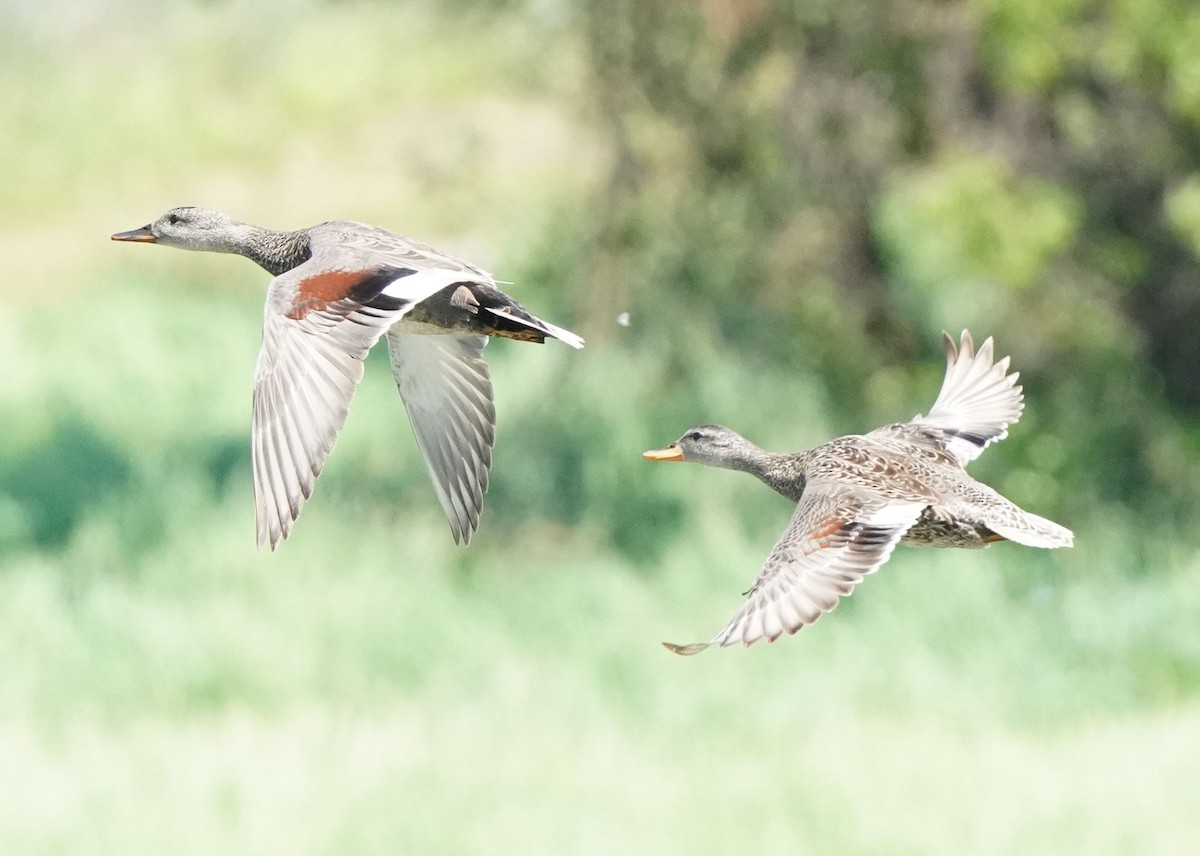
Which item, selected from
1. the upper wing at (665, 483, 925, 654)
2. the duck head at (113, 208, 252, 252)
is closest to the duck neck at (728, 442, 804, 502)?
the upper wing at (665, 483, 925, 654)

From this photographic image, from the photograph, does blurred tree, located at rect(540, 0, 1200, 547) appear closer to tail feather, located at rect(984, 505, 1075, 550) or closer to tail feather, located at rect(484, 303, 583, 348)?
tail feather, located at rect(484, 303, 583, 348)

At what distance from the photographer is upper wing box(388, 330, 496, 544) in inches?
309

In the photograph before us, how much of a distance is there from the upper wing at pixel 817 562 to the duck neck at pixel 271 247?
89.5 inches

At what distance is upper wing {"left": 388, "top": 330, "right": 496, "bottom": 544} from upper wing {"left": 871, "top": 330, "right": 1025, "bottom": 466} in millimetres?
1531

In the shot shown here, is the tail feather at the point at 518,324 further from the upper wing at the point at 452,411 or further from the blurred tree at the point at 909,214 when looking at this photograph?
the blurred tree at the point at 909,214

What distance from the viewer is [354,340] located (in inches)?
251

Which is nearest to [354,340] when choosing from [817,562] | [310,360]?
[310,360]

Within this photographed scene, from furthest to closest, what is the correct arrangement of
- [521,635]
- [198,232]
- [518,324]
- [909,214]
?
[909,214], [521,635], [198,232], [518,324]

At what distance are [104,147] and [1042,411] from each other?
1397cm

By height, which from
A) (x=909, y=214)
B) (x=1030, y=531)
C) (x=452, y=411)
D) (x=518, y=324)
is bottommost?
(x=452, y=411)

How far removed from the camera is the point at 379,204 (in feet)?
83.4

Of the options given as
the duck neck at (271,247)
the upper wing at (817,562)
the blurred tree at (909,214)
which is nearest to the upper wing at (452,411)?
the duck neck at (271,247)

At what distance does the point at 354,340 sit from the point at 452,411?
170 cm

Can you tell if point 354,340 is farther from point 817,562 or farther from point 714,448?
point 714,448
